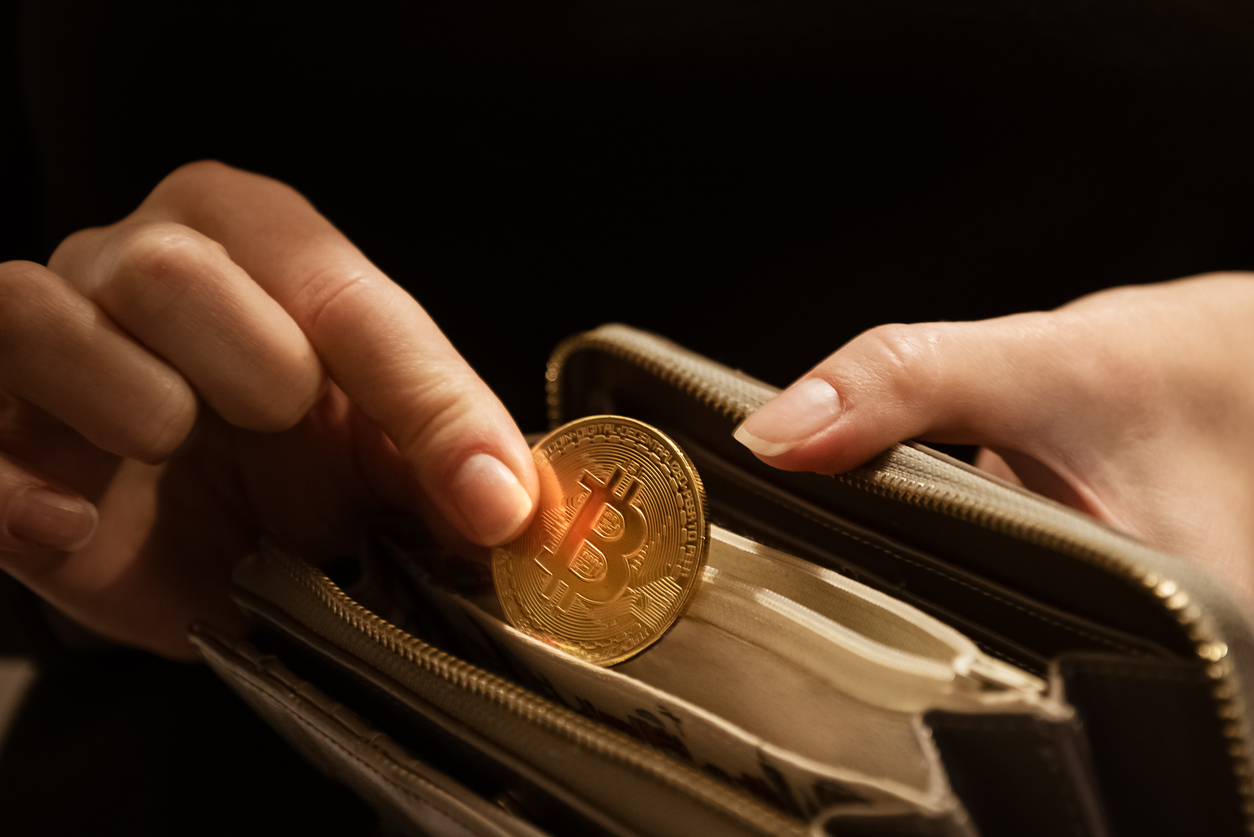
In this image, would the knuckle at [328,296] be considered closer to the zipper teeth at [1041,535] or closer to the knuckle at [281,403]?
the knuckle at [281,403]

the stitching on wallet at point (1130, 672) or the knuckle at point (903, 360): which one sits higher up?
the knuckle at point (903, 360)

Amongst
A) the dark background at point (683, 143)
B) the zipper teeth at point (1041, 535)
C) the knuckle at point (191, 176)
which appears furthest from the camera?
the dark background at point (683, 143)

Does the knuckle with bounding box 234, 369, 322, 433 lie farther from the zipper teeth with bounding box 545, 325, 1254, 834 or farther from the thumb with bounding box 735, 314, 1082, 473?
the thumb with bounding box 735, 314, 1082, 473

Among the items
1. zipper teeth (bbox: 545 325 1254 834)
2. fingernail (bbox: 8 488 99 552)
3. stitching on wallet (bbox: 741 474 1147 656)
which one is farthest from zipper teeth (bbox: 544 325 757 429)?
fingernail (bbox: 8 488 99 552)

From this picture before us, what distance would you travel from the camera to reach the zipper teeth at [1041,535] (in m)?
0.45

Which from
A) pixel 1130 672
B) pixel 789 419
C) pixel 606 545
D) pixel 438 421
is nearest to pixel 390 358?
pixel 438 421

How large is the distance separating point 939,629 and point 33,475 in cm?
83

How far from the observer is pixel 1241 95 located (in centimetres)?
132

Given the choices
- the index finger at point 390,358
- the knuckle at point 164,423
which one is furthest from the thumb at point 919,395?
the knuckle at point 164,423

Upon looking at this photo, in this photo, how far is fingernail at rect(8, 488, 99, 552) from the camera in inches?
28.2

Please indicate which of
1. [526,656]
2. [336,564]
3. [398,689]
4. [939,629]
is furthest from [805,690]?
[336,564]

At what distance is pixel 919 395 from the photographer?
700 mm

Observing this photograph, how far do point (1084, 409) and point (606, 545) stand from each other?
531 mm

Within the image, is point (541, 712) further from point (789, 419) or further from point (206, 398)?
point (206, 398)
